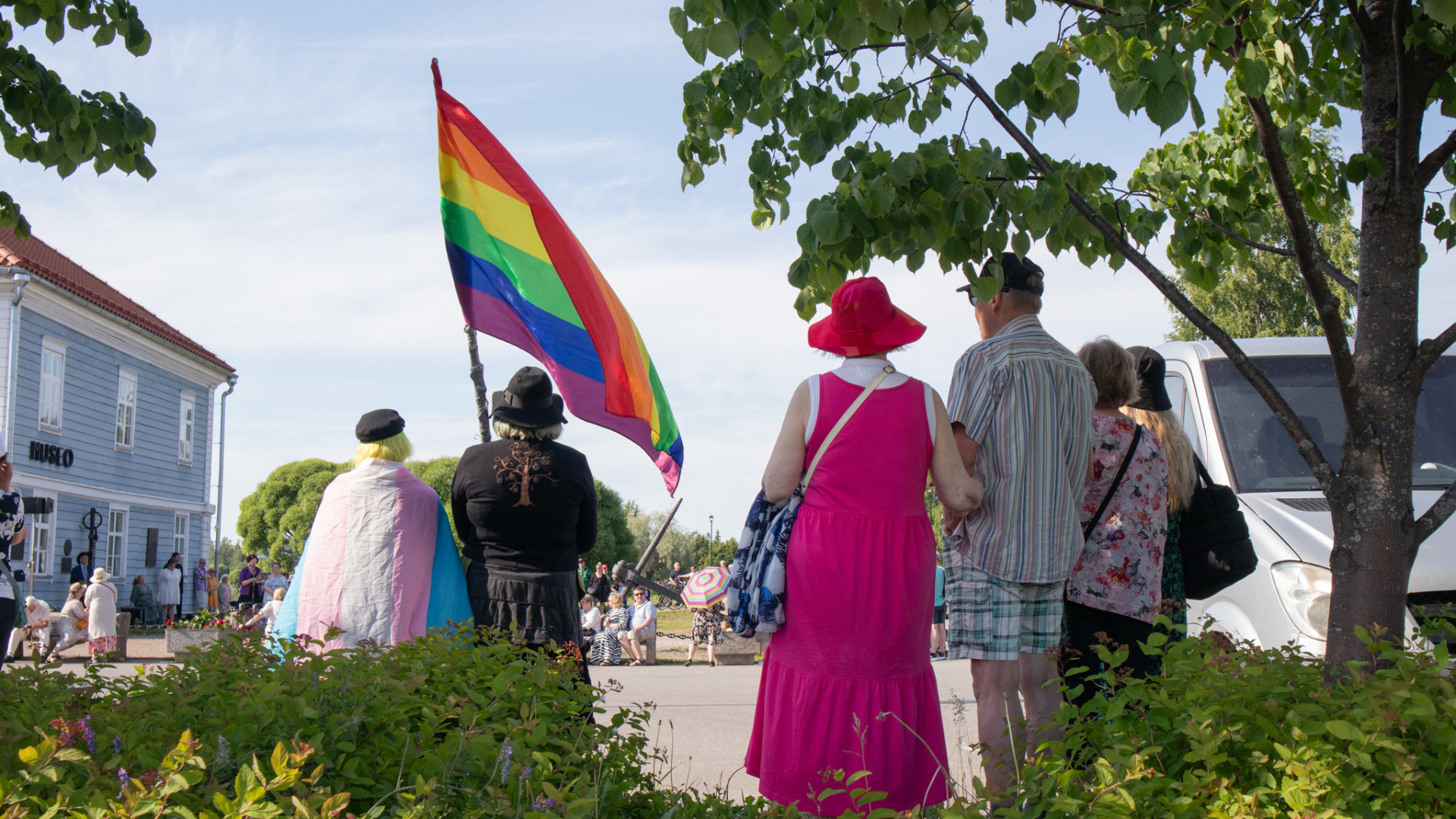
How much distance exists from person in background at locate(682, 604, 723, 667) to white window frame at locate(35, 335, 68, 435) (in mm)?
15175

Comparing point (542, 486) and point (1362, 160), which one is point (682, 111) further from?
point (1362, 160)

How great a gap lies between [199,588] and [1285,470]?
31286mm

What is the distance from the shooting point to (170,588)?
2844 centimetres

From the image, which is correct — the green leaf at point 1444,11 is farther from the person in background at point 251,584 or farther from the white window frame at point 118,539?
the white window frame at point 118,539

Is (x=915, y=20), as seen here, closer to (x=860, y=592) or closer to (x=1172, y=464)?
(x=860, y=592)

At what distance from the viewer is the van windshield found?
5629mm

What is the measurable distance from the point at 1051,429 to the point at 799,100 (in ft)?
4.80

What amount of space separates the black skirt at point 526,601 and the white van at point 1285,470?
2709 mm

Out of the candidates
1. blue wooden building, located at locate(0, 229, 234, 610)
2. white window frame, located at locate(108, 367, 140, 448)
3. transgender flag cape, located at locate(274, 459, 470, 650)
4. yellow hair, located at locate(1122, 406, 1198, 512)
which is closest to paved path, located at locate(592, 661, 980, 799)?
transgender flag cape, located at locate(274, 459, 470, 650)

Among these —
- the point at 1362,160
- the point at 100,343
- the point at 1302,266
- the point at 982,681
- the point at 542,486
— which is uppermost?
the point at 100,343

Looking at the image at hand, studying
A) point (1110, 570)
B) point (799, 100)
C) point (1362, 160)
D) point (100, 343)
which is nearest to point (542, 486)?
point (799, 100)

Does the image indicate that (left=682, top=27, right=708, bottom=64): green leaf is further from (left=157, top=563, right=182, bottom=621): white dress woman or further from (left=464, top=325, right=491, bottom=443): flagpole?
(left=157, top=563, right=182, bottom=621): white dress woman

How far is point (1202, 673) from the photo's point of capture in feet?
8.73

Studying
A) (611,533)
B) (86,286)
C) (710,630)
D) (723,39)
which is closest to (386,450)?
(723,39)
